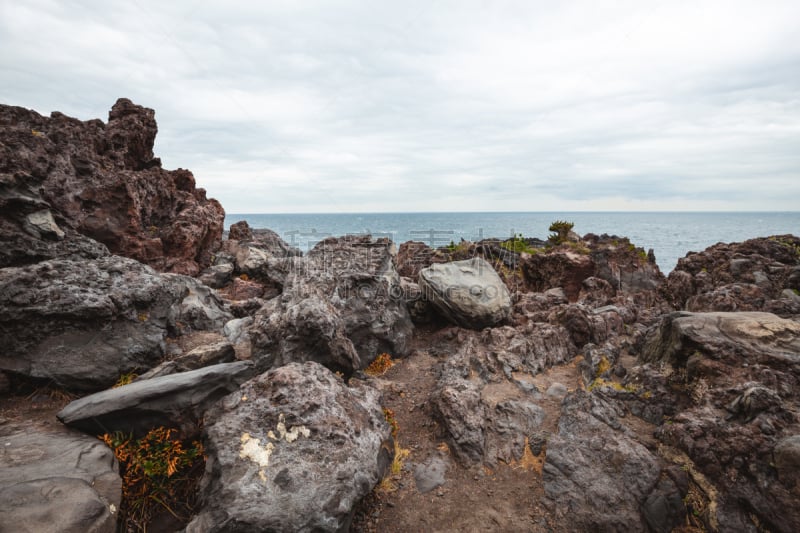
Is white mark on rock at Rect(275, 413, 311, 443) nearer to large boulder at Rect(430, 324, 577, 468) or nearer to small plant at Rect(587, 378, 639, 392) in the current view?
large boulder at Rect(430, 324, 577, 468)

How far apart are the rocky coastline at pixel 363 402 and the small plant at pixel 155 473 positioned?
31 mm

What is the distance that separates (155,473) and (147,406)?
998mm

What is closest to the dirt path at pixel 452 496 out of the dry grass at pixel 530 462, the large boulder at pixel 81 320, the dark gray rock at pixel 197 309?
the dry grass at pixel 530 462

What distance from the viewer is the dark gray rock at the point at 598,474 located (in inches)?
222

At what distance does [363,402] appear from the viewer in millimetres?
6609

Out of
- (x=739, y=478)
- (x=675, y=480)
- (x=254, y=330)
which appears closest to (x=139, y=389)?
(x=254, y=330)

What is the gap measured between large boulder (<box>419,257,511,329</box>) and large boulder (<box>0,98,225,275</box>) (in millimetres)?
10189

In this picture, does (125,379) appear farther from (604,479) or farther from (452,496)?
(604,479)

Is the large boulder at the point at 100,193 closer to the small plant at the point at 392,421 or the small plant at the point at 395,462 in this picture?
the small plant at the point at 392,421

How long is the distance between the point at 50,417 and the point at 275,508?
4.62 meters

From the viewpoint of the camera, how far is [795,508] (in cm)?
452

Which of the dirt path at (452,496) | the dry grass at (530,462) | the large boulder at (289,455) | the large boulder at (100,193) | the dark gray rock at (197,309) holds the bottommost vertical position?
the dirt path at (452,496)

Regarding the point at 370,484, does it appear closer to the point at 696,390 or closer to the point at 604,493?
the point at 604,493

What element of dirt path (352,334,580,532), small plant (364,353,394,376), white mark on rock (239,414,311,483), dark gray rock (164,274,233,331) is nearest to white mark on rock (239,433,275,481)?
white mark on rock (239,414,311,483)
